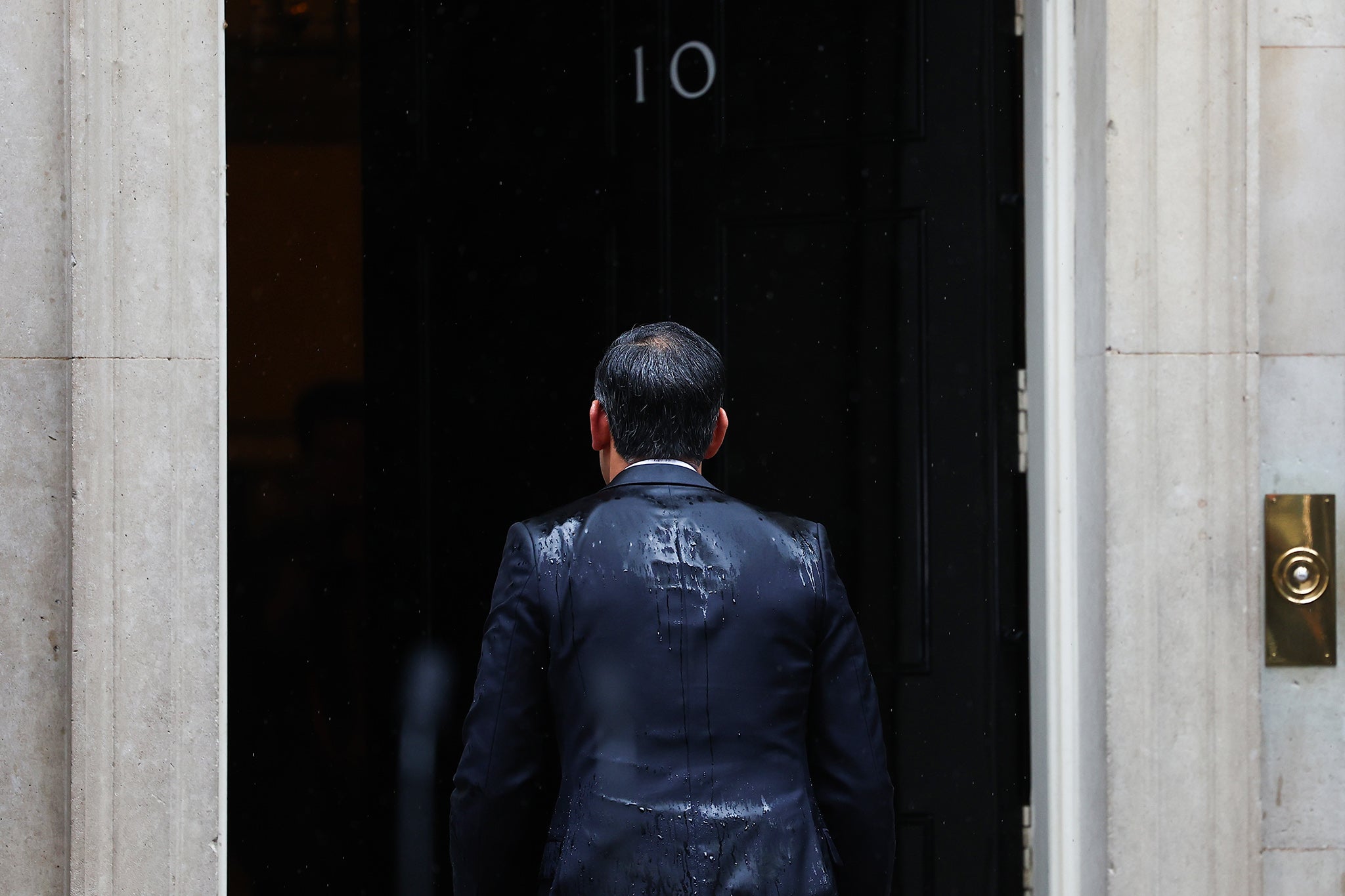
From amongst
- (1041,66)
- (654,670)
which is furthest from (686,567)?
(1041,66)

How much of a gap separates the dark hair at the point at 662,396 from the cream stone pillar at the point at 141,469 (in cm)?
88

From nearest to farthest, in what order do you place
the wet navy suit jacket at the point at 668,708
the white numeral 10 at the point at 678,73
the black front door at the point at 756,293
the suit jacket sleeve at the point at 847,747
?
the wet navy suit jacket at the point at 668,708
the suit jacket sleeve at the point at 847,747
the black front door at the point at 756,293
the white numeral 10 at the point at 678,73

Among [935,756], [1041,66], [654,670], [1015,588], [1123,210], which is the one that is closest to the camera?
[654,670]

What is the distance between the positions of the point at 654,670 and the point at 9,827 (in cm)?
143

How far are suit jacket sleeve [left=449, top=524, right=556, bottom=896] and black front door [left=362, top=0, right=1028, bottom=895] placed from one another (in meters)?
1.55

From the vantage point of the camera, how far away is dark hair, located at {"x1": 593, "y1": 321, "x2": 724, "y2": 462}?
1878 millimetres

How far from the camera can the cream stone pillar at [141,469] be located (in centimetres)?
223

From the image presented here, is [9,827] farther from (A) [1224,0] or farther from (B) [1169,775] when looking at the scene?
(A) [1224,0]

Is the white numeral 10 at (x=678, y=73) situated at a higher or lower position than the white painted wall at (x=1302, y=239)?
higher

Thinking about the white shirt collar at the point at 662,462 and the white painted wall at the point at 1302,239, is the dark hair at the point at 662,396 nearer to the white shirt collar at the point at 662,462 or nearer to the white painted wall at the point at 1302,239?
the white shirt collar at the point at 662,462

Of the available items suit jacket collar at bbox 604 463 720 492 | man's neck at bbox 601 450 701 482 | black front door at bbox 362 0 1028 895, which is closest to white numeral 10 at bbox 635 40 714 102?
black front door at bbox 362 0 1028 895

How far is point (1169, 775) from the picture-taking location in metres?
2.37

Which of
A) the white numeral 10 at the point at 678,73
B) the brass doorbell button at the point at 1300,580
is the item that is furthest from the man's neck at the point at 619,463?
the white numeral 10 at the point at 678,73

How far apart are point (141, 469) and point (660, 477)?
108 cm
